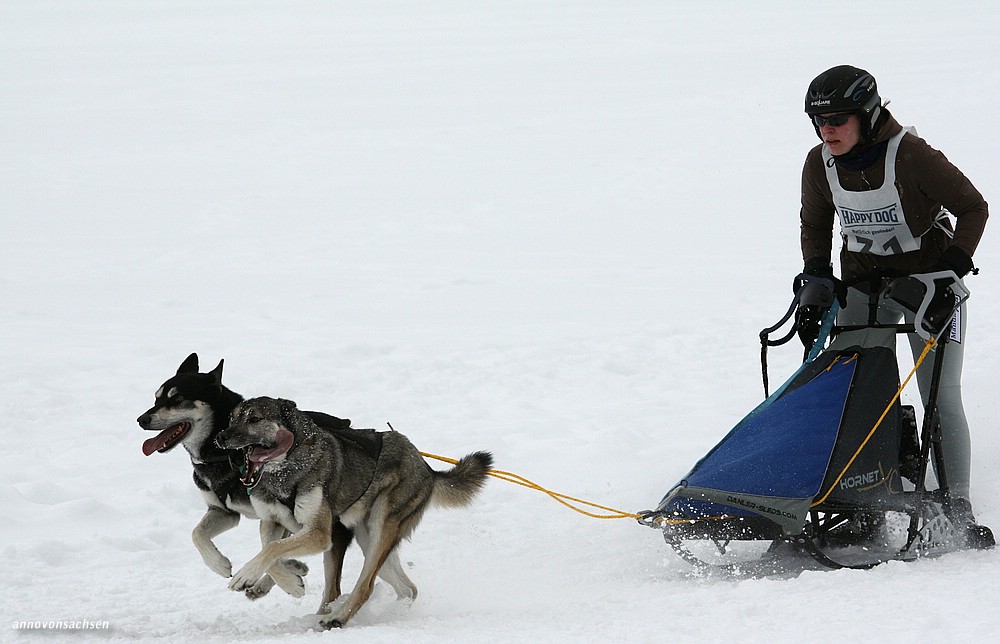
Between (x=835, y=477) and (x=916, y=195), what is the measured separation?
1222mm

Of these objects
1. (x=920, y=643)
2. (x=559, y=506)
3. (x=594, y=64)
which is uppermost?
(x=594, y=64)

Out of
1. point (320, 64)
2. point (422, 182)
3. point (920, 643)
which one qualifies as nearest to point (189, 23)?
point (320, 64)

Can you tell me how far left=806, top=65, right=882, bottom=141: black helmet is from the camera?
4.09m

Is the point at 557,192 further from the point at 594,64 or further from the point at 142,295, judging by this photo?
the point at 594,64

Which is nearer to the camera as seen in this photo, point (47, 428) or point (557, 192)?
point (47, 428)

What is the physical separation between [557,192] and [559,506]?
8742 millimetres

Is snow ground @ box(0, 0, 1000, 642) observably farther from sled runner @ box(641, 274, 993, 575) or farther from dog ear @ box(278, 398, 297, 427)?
dog ear @ box(278, 398, 297, 427)

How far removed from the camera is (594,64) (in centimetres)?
2003

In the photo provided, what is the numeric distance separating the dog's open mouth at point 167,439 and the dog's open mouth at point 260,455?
34 centimetres

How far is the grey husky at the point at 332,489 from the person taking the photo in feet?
13.1

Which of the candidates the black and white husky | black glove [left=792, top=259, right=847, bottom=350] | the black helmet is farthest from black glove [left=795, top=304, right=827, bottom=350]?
the black and white husky

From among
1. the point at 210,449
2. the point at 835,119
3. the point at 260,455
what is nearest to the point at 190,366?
the point at 210,449

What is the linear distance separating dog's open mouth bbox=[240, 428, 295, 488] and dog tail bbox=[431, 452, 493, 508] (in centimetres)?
73

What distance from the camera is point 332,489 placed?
13.6 ft
